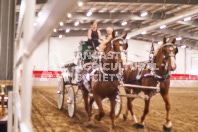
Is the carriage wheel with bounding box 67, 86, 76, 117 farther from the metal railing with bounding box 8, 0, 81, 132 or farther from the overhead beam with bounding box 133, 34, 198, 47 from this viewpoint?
the overhead beam with bounding box 133, 34, 198, 47

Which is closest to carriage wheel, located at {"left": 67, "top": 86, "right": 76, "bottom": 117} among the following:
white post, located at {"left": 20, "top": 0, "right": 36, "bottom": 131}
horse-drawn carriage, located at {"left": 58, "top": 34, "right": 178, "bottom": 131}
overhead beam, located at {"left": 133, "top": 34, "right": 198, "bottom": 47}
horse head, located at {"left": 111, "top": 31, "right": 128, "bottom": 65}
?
horse-drawn carriage, located at {"left": 58, "top": 34, "right": 178, "bottom": 131}

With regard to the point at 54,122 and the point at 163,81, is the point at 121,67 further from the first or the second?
the point at 54,122

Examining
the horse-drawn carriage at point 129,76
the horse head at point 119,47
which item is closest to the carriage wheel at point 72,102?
the horse-drawn carriage at point 129,76

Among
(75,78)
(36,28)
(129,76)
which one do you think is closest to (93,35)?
(75,78)

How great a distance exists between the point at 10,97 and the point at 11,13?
2.07 meters

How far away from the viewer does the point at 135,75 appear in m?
4.98

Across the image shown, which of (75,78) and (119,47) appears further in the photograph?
(75,78)

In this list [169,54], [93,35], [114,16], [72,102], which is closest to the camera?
[169,54]

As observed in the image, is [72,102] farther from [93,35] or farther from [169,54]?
[169,54]

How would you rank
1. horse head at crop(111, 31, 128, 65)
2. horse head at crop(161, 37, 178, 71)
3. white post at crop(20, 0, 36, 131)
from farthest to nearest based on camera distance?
horse head at crop(161, 37, 178, 71) → horse head at crop(111, 31, 128, 65) → white post at crop(20, 0, 36, 131)

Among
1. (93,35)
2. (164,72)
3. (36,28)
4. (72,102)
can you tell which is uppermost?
(93,35)

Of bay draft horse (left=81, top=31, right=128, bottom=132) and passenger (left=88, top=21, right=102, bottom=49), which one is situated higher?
passenger (left=88, top=21, right=102, bottom=49)

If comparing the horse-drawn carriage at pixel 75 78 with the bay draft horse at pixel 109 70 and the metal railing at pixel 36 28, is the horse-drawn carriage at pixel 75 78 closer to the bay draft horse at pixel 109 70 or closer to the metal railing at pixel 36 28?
the bay draft horse at pixel 109 70

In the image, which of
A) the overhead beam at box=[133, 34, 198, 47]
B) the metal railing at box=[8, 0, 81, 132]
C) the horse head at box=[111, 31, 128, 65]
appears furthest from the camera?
the overhead beam at box=[133, 34, 198, 47]
